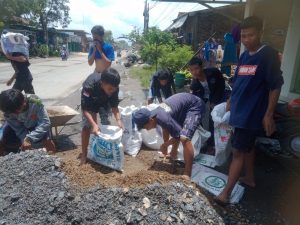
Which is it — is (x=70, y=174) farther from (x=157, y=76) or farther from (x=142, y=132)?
(x=157, y=76)

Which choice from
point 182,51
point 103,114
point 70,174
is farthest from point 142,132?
point 182,51

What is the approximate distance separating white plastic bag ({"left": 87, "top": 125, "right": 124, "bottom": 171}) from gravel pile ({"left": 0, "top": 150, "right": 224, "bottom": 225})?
756 millimetres

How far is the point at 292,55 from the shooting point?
5.58m

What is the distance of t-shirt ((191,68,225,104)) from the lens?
4.21 m

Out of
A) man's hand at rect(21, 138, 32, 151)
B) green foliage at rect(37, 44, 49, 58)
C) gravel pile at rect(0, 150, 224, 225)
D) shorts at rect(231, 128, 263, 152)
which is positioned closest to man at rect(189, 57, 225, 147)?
shorts at rect(231, 128, 263, 152)

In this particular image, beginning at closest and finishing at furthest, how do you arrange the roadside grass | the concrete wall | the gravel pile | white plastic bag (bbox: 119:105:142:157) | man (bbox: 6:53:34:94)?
the gravel pile
white plastic bag (bbox: 119:105:142:157)
man (bbox: 6:53:34:94)
the concrete wall
the roadside grass

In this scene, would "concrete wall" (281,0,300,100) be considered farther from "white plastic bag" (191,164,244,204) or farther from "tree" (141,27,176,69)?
"tree" (141,27,176,69)

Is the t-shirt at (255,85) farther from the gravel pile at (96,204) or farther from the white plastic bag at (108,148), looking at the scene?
the white plastic bag at (108,148)

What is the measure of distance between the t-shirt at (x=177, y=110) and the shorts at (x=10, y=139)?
1650 mm

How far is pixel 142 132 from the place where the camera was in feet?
14.3

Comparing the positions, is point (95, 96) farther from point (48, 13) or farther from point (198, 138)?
point (48, 13)

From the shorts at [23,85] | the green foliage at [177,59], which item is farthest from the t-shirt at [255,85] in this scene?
the green foliage at [177,59]

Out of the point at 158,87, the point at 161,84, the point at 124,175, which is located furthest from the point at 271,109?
the point at 158,87

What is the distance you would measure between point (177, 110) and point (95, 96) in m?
1.08
